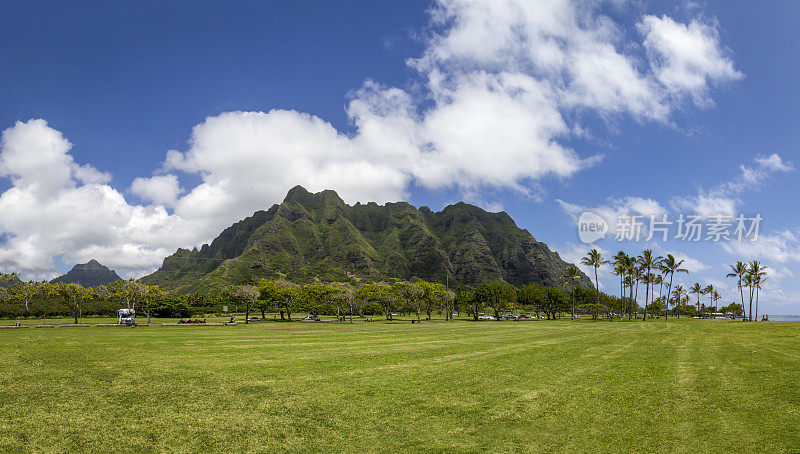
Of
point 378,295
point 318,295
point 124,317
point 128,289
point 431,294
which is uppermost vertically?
point 128,289

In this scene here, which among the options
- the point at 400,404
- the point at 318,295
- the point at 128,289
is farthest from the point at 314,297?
the point at 400,404

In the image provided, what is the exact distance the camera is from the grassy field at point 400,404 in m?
8.91

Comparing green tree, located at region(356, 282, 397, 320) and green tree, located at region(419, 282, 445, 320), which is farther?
green tree, located at region(419, 282, 445, 320)

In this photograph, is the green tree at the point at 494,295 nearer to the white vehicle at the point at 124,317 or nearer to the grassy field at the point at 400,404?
the white vehicle at the point at 124,317

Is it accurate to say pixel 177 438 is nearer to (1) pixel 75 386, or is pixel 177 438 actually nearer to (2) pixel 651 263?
(1) pixel 75 386

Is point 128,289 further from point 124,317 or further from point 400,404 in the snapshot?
point 400,404

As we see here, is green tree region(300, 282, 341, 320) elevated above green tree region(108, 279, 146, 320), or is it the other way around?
green tree region(108, 279, 146, 320)

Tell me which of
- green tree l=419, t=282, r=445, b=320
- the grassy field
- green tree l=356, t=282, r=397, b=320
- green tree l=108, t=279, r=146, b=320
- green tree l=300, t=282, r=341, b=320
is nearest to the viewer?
the grassy field

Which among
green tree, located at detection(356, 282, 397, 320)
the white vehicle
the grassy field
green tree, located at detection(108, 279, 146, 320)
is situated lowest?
the white vehicle

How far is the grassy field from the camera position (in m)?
8.91

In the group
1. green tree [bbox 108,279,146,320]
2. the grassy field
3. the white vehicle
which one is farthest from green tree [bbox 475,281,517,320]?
the grassy field

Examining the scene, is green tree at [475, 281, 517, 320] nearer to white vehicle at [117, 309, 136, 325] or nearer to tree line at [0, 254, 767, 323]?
tree line at [0, 254, 767, 323]

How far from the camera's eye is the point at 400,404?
11914 mm

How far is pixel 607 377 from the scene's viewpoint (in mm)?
16094
